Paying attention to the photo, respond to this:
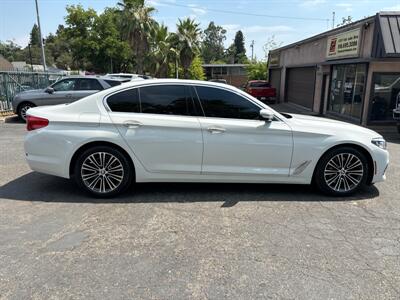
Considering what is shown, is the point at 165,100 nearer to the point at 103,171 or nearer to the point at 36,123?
the point at 103,171

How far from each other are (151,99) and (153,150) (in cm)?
71

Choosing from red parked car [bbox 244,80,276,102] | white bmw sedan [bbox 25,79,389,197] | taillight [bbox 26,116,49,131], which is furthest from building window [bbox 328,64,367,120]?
taillight [bbox 26,116,49,131]

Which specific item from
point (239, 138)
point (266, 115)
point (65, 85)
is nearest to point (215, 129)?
point (239, 138)

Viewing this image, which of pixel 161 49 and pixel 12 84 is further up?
pixel 161 49

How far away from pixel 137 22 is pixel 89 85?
2074 centimetres

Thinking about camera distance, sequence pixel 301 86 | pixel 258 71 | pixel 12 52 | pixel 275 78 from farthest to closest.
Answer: pixel 12 52, pixel 258 71, pixel 275 78, pixel 301 86

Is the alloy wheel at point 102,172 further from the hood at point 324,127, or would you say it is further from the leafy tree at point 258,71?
the leafy tree at point 258,71

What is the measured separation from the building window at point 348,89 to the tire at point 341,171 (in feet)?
29.6

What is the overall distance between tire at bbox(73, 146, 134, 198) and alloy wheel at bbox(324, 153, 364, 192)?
2.78 meters

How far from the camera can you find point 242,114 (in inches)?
184

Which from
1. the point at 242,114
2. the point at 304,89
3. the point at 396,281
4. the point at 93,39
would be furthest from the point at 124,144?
the point at 93,39

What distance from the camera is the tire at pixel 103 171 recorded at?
14.9 feet

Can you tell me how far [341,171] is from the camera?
483 centimetres

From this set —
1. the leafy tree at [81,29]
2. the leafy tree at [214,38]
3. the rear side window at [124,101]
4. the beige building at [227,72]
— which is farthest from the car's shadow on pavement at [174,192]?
the leafy tree at [214,38]
